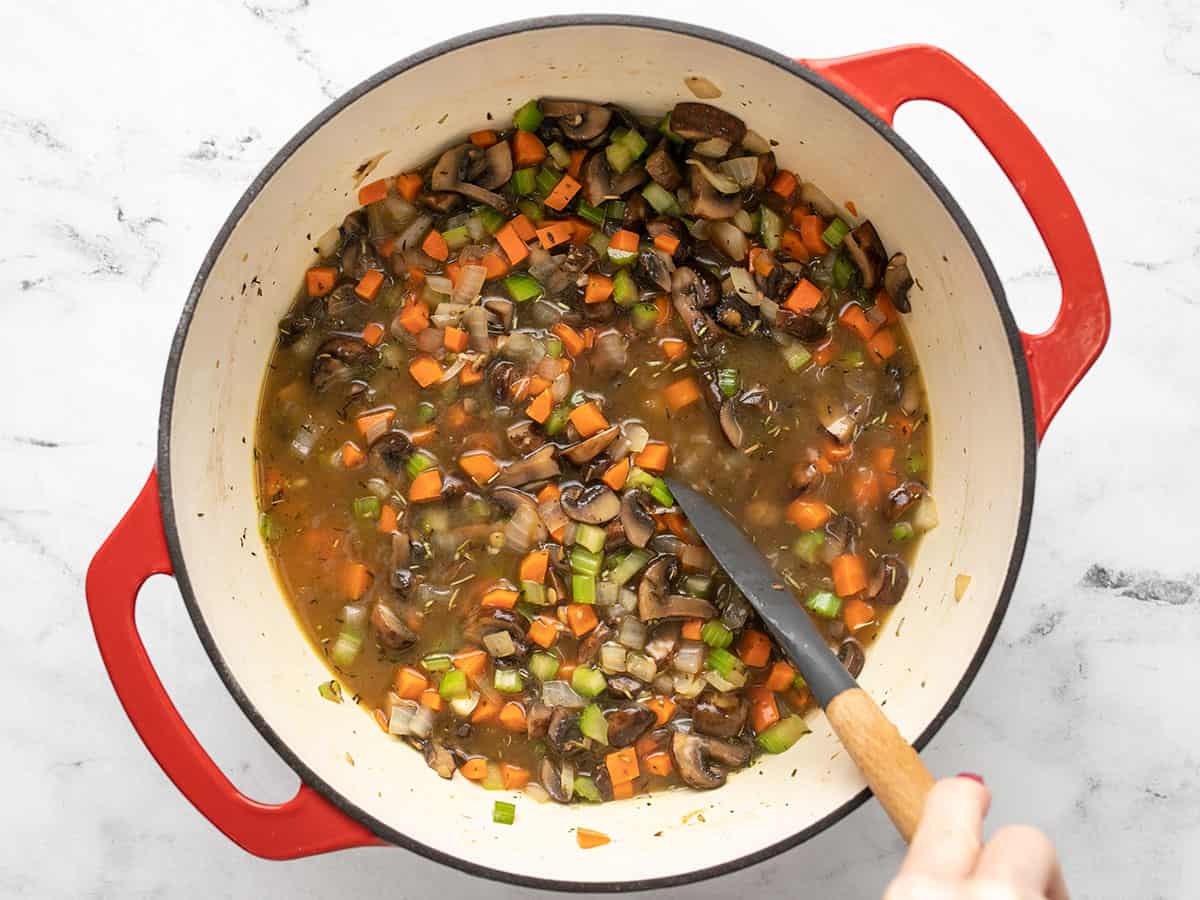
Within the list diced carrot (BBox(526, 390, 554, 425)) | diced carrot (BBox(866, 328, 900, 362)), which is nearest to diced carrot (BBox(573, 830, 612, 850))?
diced carrot (BBox(526, 390, 554, 425))

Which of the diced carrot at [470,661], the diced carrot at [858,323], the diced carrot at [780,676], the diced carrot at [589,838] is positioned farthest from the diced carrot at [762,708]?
the diced carrot at [858,323]

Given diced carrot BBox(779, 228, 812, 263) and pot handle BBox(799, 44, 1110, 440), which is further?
diced carrot BBox(779, 228, 812, 263)

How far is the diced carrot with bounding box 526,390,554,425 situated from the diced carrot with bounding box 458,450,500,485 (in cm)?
16

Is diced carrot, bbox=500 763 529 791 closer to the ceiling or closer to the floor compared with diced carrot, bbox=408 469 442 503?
closer to the floor

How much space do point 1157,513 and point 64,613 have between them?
2953 millimetres

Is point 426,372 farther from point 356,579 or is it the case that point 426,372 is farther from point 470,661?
point 470,661

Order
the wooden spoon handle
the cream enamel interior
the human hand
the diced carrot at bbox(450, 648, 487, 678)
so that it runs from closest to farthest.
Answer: the human hand < the wooden spoon handle < the cream enamel interior < the diced carrot at bbox(450, 648, 487, 678)

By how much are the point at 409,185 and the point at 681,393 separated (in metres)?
0.88

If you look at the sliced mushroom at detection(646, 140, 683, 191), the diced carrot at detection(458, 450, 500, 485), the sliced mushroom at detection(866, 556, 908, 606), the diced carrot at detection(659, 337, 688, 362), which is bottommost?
the diced carrot at detection(458, 450, 500, 485)

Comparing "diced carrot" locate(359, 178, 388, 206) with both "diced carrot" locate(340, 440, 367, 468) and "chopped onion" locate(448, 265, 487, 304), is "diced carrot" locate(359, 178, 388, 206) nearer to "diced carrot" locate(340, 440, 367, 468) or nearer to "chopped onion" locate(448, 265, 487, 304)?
"chopped onion" locate(448, 265, 487, 304)

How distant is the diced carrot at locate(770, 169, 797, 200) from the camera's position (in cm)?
291

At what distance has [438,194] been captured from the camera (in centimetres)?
290

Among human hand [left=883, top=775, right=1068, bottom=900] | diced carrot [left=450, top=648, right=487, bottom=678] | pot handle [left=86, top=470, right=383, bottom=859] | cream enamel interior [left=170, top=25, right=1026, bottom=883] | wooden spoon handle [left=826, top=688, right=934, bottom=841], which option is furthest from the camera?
diced carrot [left=450, top=648, right=487, bottom=678]

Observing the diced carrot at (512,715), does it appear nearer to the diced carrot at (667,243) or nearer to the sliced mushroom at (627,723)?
the sliced mushroom at (627,723)
